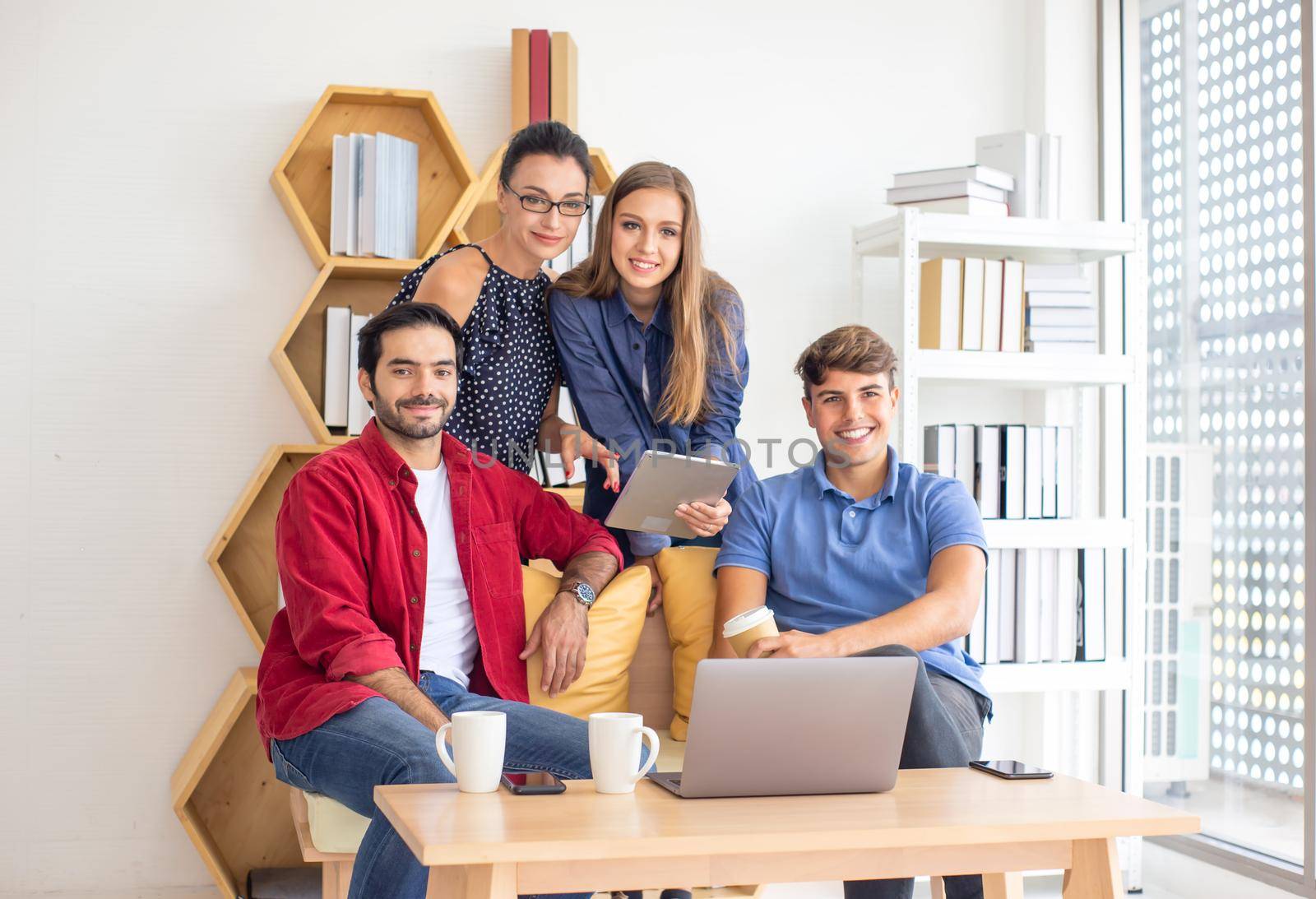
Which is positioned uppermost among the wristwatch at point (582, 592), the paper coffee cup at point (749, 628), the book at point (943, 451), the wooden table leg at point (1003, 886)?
the book at point (943, 451)

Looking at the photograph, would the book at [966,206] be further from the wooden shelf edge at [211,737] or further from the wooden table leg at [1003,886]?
the wooden shelf edge at [211,737]

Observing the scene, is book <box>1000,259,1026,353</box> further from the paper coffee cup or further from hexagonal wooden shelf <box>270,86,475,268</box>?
the paper coffee cup

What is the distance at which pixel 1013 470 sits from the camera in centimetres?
301

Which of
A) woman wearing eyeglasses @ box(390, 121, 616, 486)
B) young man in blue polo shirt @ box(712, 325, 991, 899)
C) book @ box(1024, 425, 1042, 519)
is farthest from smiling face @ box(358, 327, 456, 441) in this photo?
book @ box(1024, 425, 1042, 519)

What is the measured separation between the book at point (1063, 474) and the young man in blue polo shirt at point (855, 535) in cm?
90

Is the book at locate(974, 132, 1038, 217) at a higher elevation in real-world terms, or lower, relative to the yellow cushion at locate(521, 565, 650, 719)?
higher

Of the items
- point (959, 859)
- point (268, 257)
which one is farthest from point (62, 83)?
point (959, 859)

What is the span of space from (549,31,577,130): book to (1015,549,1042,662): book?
5.32ft

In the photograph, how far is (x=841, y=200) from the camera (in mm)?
3359

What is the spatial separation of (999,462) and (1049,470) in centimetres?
15

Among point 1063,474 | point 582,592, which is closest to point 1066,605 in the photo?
point 1063,474

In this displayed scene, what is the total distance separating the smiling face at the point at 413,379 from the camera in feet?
6.82

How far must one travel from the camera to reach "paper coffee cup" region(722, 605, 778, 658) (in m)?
1.56

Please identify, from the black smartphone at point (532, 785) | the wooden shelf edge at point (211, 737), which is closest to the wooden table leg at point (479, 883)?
the black smartphone at point (532, 785)
